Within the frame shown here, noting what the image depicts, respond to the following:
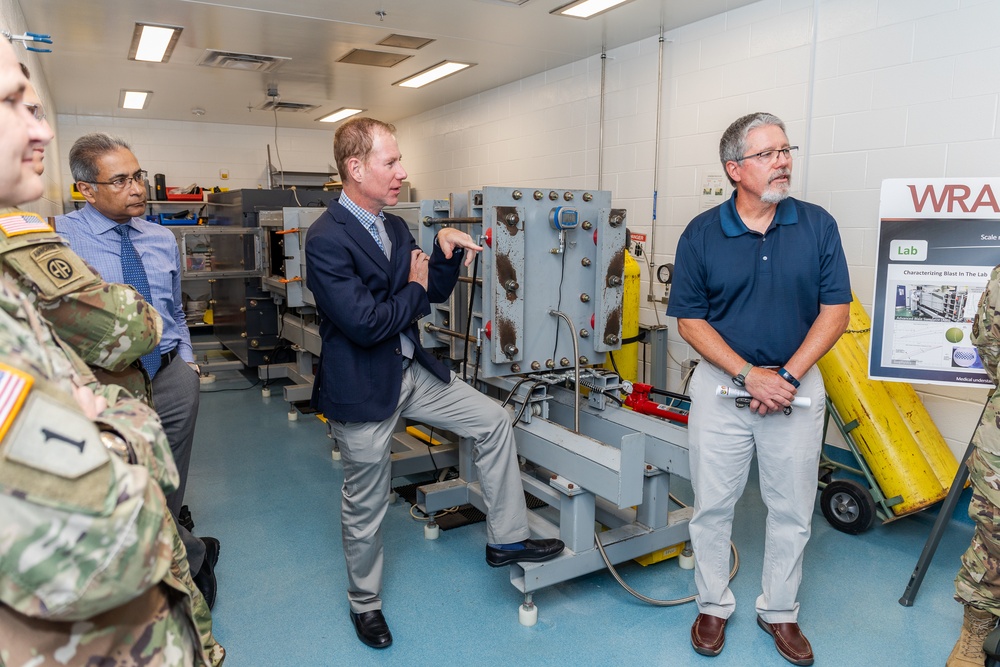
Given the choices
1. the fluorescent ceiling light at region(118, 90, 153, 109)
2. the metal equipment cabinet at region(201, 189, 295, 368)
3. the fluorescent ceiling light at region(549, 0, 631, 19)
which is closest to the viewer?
the fluorescent ceiling light at region(549, 0, 631, 19)

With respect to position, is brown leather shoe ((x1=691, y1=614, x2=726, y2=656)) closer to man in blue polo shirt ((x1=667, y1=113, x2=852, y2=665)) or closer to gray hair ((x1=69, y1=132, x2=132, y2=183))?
man in blue polo shirt ((x1=667, y1=113, x2=852, y2=665))

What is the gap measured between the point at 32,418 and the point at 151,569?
0.24 metres

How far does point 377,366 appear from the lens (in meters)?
2.44

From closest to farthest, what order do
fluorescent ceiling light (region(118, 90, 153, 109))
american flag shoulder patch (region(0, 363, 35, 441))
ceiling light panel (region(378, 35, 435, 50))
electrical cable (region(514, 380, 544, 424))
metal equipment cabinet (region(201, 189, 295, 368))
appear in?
american flag shoulder patch (region(0, 363, 35, 441)), electrical cable (region(514, 380, 544, 424)), ceiling light panel (region(378, 35, 435, 50)), metal equipment cabinet (region(201, 189, 295, 368)), fluorescent ceiling light (region(118, 90, 153, 109))

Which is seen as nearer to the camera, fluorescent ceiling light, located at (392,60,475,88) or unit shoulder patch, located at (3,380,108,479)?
unit shoulder patch, located at (3,380,108,479)

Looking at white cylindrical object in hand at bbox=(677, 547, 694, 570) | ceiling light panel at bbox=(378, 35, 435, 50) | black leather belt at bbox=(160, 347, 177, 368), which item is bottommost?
white cylindrical object in hand at bbox=(677, 547, 694, 570)

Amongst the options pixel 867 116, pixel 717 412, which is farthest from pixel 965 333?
pixel 867 116

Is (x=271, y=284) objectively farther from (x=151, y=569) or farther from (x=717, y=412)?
(x=151, y=569)

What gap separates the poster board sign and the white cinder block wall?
0.73 m

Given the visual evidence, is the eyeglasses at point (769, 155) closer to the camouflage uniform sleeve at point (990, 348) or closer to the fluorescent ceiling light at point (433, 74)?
the camouflage uniform sleeve at point (990, 348)

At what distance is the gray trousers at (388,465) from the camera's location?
2473 millimetres

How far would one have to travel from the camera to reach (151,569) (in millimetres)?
872

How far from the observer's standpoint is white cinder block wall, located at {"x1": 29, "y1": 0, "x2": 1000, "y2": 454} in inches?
134

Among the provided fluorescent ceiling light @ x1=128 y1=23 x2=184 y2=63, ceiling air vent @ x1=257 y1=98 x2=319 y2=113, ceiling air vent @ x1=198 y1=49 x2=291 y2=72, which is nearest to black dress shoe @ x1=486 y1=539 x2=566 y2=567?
fluorescent ceiling light @ x1=128 y1=23 x2=184 y2=63
